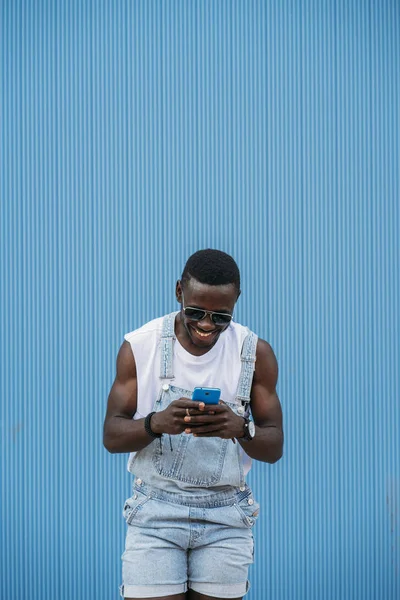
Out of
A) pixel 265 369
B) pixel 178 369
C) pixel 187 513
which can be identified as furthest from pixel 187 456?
pixel 265 369

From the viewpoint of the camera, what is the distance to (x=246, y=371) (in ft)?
8.63

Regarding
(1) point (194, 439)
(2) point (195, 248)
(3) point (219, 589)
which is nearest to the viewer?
(3) point (219, 589)

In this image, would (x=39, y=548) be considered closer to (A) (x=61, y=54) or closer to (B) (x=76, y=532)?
(B) (x=76, y=532)

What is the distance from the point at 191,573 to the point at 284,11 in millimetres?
2680

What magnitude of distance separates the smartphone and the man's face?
23cm

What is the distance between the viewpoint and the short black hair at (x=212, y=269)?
8.25 ft

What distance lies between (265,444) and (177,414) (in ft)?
1.20

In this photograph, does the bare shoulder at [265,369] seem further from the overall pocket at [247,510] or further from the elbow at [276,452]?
the overall pocket at [247,510]

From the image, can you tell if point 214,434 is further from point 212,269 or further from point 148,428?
point 212,269

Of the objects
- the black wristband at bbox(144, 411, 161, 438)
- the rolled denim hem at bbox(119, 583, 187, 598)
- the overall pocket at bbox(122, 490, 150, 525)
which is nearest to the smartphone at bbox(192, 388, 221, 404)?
the black wristband at bbox(144, 411, 161, 438)

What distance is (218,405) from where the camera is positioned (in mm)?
2395

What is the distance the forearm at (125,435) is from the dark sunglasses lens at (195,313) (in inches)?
14.8

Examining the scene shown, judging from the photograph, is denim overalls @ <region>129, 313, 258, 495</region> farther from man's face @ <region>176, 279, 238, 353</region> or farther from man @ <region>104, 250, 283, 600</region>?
man's face @ <region>176, 279, 238, 353</region>

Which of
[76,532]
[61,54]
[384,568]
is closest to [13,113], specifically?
[61,54]
